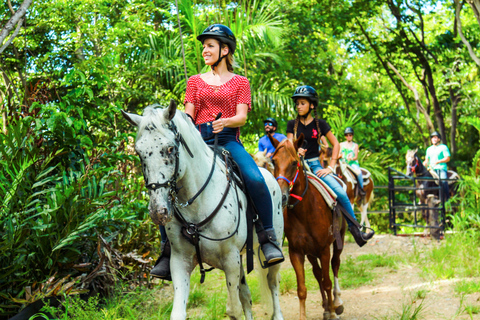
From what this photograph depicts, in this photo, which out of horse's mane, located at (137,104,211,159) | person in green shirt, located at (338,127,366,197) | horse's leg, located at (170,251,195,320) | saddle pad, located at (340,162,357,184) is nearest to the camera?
horse's mane, located at (137,104,211,159)

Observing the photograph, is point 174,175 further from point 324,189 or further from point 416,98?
point 416,98

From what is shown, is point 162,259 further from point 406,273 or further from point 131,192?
point 406,273

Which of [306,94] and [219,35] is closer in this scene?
[219,35]

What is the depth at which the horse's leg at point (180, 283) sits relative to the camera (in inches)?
144

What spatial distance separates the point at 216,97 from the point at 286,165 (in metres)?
1.56

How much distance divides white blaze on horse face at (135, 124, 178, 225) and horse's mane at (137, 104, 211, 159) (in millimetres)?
26

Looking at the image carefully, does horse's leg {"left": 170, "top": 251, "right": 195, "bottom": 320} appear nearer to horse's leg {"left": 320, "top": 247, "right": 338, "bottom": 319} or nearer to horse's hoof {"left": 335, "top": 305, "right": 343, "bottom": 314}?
horse's leg {"left": 320, "top": 247, "right": 338, "bottom": 319}

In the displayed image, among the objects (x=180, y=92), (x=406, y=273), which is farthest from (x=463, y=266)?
(x=180, y=92)

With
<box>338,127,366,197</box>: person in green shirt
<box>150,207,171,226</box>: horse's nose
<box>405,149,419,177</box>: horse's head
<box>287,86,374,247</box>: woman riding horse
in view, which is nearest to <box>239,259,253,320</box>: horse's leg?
<box>150,207,171,226</box>: horse's nose

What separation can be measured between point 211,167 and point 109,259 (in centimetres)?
207

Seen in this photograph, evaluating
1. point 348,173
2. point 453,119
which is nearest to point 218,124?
point 348,173

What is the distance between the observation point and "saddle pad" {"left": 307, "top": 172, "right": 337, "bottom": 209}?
6316 millimetres

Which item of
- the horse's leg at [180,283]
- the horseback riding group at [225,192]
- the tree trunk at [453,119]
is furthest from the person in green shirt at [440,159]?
the horse's leg at [180,283]

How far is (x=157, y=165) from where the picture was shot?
10.5ft
